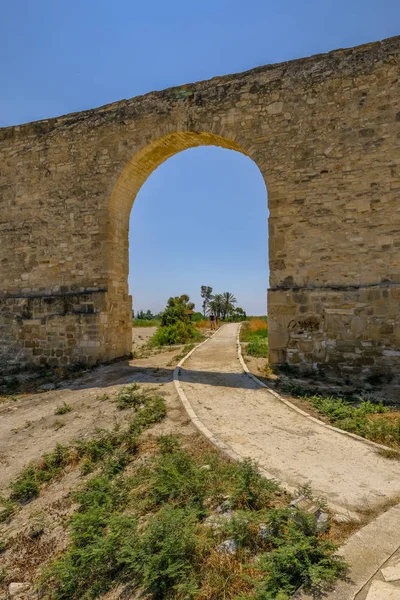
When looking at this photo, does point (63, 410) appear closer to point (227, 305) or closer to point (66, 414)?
point (66, 414)

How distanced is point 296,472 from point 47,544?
2448 millimetres

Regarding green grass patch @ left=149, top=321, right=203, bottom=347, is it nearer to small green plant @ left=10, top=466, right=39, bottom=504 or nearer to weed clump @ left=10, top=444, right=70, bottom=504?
weed clump @ left=10, top=444, right=70, bottom=504

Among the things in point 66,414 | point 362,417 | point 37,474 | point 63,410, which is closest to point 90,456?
point 37,474

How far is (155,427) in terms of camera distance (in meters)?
5.07

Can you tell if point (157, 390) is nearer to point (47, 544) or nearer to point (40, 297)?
point (47, 544)

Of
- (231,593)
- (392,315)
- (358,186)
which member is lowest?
(231,593)

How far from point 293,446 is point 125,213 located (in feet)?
26.2

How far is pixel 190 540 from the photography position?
2570 millimetres

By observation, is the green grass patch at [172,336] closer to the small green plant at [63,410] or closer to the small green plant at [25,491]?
the small green plant at [63,410]

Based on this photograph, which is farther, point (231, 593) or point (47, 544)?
point (47, 544)

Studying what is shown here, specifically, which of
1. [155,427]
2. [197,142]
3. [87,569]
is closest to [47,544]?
[87,569]

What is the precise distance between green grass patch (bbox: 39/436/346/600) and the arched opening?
6.20m

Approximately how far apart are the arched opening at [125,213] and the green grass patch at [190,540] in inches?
244

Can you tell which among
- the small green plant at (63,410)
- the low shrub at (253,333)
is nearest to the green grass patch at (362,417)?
the small green plant at (63,410)
